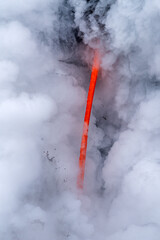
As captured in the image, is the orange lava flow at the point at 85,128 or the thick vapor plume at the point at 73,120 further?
the orange lava flow at the point at 85,128

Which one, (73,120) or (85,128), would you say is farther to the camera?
(73,120)

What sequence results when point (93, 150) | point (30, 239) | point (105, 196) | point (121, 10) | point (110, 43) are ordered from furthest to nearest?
point (93, 150) → point (105, 196) → point (110, 43) → point (121, 10) → point (30, 239)

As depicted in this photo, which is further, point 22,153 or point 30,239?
point 22,153

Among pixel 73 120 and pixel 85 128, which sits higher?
pixel 73 120

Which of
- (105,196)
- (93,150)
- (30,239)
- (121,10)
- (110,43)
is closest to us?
(30,239)

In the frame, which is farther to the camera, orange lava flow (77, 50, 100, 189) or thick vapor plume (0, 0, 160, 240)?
orange lava flow (77, 50, 100, 189)

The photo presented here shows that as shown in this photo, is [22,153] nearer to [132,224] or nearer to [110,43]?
[132,224]

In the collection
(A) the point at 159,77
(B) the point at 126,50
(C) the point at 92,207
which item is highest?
(B) the point at 126,50

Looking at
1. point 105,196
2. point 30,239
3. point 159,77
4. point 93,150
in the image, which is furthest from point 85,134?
point 30,239
